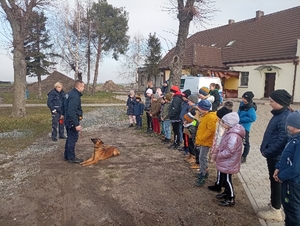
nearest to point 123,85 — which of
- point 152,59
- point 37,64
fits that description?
point 152,59

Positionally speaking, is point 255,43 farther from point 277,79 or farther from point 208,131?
point 208,131

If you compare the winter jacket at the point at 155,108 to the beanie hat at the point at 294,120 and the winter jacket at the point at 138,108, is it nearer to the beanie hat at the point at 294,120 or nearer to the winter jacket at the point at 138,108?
the winter jacket at the point at 138,108

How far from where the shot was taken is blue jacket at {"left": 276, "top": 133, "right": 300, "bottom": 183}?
2.67 meters

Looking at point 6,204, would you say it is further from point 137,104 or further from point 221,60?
point 221,60

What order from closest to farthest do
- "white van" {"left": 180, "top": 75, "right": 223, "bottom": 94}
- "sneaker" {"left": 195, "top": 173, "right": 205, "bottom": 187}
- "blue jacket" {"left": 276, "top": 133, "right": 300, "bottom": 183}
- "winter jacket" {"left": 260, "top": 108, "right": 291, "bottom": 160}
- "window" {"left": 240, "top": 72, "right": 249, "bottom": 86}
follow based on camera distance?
"blue jacket" {"left": 276, "top": 133, "right": 300, "bottom": 183} < "winter jacket" {"left": 260, "top": 108, "right": 291, "bottom": 160} < "sneaker" {"left": 195, "top": 173, "right": 205, "bottom": 187} < "white van" {"left": 180, "top": 75, "right": 223, "bottom": 94} < "window" {"left": 240, "top": 72, "right": 249, "bottom": 86}

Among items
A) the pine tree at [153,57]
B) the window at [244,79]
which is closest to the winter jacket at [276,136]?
the window at [244,79]

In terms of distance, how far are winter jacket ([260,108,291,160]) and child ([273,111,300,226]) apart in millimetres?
484

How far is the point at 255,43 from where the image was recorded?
1000 inches

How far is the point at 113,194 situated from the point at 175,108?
3356 mm

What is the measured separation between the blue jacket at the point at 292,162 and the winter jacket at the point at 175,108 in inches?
165

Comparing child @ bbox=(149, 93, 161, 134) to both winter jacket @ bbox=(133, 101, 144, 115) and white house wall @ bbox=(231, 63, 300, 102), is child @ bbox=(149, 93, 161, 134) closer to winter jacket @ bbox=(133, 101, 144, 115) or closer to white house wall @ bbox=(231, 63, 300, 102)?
winter jacket @ bbox=(133, 101, 144, 115)

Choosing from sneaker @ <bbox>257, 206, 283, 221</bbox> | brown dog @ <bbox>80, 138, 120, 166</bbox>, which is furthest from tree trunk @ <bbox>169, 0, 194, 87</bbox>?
sneaker @ <bbox>257, 206, 283, 221</bbox>

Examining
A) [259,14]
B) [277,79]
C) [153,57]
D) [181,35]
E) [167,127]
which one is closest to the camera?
[167,127]

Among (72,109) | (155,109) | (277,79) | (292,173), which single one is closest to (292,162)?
(292,173)
